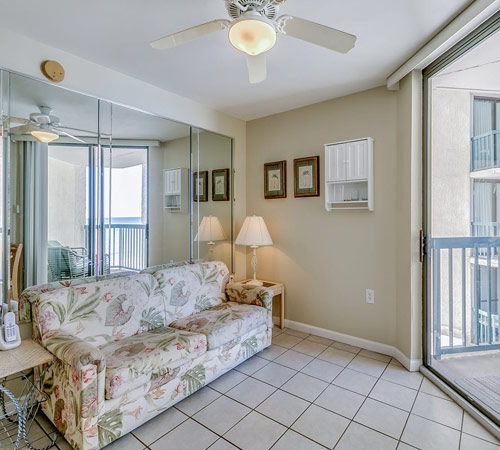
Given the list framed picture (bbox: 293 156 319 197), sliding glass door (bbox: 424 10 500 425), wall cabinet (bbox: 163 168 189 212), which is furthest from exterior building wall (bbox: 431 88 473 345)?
wall cabinet (bbox: 163 168 189 212)

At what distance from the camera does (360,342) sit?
2941 mm

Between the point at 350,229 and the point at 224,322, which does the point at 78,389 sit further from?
the point at 350,229

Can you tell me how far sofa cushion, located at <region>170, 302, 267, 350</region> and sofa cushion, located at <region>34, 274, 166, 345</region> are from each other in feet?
0.91

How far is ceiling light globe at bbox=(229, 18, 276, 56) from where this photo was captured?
141 cm

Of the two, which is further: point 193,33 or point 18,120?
point 18,120

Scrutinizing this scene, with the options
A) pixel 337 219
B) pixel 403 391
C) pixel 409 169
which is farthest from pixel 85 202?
pixel 403 391

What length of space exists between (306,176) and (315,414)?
219cm

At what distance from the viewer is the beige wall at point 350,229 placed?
8.35 feet

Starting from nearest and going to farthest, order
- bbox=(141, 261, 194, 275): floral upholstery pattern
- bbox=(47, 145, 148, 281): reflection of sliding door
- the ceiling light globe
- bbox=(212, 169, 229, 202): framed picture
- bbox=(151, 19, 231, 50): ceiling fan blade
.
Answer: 1. the ceiling light globe
2. bbox=(151, 19, 231, 50): ceiling fan blade
3. bbox=(47, 145, 148, 281): reflection of sliding door
4. bbox=(141, 261, 194, 275): floral upholstery pattern
5. bbox=(212, 169, 229, 202): framed picture

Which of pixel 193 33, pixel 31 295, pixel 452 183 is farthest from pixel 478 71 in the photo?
pixel 31 295

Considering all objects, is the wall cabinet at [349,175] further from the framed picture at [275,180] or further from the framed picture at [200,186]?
the framed picture at [200,186]

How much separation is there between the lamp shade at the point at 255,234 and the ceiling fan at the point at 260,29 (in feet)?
6.45

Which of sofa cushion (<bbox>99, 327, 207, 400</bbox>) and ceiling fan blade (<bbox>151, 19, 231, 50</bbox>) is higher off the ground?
ceiling fan blade (<bbox>151, 19, 231, 50</bbox>)

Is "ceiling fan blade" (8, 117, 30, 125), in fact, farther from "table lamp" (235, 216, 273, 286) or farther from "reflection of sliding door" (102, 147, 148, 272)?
"table lamp" (235, 216, 273, 286)
